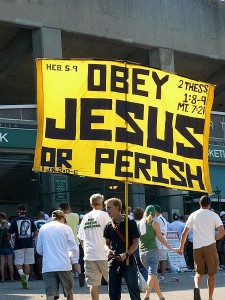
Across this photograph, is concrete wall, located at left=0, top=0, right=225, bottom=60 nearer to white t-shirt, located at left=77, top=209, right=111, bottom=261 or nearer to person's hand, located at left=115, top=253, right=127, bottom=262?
white t-shirt, located at left=77, top=209, right=111, bottom=261

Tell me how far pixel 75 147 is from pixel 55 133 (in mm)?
344

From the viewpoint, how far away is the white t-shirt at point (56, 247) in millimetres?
11758

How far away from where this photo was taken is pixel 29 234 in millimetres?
18891

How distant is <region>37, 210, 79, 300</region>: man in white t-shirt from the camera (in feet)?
38.5

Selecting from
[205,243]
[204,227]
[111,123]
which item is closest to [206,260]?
[205,243]

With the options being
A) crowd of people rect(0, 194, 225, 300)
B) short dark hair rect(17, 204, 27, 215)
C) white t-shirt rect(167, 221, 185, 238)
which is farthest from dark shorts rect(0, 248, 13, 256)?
crowd of people rect(0, 194, 225, 300)

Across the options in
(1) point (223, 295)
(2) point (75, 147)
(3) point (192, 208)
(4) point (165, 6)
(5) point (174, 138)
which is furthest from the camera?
(4) point (165, 6)

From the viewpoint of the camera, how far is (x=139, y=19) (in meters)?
34.6

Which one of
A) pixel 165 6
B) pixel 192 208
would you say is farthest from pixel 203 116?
pixel 165 6

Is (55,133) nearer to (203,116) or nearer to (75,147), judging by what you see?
(75,147)

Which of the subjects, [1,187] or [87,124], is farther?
[1,187]

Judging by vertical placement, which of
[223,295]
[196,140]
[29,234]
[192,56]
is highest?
[192,56]

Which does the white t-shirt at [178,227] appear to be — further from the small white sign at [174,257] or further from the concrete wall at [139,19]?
the concrete wall at [139,19]

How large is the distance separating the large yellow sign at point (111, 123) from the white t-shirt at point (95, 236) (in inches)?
45.6
